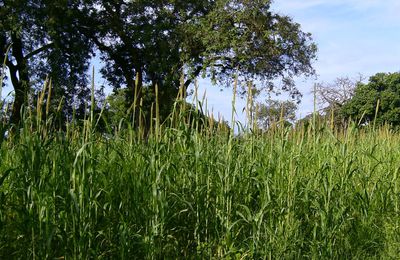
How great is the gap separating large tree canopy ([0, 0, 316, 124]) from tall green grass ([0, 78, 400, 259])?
1357 centimetres

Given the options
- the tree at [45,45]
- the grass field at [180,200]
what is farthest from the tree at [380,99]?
the grass field at [180,200]

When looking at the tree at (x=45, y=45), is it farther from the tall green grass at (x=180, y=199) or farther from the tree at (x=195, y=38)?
the tall green grass at (x=180, y=199)

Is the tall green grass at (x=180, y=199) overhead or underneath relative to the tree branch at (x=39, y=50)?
underneath

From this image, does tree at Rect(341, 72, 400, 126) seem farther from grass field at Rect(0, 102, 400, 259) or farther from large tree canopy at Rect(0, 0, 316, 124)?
grass field at Rect(0, 102, 400, 259)

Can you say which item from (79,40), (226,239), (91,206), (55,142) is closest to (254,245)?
(226,239)

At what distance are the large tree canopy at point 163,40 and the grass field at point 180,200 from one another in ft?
44.5

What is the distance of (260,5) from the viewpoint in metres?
18.2

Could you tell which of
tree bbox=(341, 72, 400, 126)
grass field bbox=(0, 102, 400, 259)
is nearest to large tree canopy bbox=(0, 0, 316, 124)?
tree bbox=(341, 72, 400, 126)

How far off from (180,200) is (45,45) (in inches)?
639

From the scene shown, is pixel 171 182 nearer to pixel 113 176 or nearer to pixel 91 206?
pixel 113 176

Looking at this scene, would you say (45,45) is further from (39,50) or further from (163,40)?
(163,40)

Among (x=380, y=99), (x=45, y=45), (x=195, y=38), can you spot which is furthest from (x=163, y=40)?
(x=380, y=99)

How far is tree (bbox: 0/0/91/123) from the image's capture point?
1627 cm

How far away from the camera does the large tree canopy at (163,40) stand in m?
17.6
